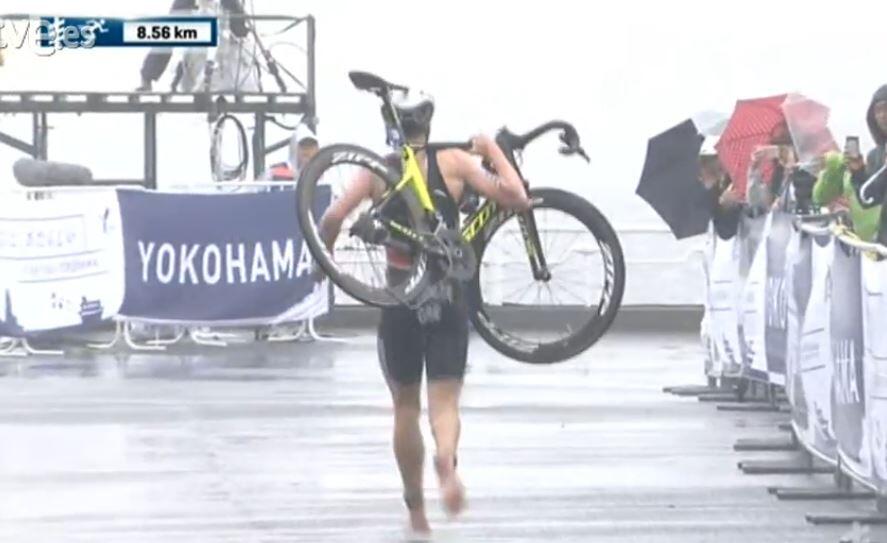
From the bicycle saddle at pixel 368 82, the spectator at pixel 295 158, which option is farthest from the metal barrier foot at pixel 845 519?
the spectator at pixel 295 158

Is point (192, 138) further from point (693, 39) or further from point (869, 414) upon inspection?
point (869, 414)

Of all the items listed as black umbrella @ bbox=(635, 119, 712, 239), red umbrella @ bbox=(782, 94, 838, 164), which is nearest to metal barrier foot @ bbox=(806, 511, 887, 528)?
red umbrella @ bbox=(782, 94, 838, 164)

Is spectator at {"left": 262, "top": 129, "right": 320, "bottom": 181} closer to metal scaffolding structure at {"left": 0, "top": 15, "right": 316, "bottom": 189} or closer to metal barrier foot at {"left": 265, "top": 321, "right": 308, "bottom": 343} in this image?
metal scaffolding structure at {"left": 0, "top": 15, "right": 316, "bottom": 189}

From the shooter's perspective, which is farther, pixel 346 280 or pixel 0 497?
pixel 0 497

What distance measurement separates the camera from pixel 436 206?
929 cm

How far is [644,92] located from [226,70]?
473 cm

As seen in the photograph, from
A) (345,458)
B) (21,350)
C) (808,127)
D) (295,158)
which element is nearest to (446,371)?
(345,458)

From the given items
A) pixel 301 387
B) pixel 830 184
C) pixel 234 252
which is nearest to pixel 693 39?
pixel 234 252

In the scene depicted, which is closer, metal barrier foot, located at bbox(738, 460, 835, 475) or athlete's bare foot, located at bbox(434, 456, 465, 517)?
athlete's bare foot, located at bbox(434, 456, 465, 517)

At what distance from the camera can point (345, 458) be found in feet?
41.7

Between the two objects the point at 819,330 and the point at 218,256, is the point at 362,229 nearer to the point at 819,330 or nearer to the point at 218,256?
the point at 819,330

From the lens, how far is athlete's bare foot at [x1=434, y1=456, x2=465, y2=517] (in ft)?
29.9

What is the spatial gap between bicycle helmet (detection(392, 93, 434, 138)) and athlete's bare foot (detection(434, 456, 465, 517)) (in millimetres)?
1301

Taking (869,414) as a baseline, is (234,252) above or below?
below
